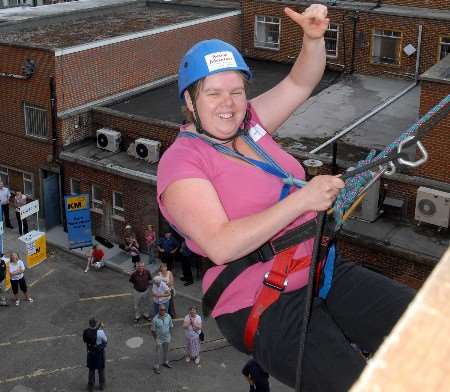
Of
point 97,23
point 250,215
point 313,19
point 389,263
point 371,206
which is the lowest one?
point 389,263

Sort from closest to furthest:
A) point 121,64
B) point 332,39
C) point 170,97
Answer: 1. point 121,64
2. point 170,97
3. point 332,39

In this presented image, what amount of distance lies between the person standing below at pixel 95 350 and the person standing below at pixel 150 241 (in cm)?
638

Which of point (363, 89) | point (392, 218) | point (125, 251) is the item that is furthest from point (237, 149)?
point (363, 89)

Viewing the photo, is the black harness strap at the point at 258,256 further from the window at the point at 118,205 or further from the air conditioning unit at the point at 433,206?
the window at the point at 118,205

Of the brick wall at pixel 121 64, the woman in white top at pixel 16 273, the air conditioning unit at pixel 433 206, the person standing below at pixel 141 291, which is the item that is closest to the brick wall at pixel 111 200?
the brick wall at pixel 121 64

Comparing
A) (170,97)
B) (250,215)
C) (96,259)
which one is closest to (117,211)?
(96,259)

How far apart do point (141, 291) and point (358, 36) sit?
16541mm

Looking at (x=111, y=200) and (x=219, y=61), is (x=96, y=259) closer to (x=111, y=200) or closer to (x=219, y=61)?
(x=111, y=200)

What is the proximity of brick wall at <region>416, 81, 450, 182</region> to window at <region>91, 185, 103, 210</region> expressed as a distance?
1126 cm

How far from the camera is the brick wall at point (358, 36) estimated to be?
2664 cm

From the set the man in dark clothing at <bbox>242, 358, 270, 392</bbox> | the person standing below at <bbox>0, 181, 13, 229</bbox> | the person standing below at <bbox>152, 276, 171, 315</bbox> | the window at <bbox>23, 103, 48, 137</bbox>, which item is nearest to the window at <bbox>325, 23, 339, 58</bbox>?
the window at <bbox>23, 103, 48, 137</bbox>

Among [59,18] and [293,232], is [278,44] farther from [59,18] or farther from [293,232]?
[293,232]

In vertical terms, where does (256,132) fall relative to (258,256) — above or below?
above

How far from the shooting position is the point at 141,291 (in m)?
17.6
